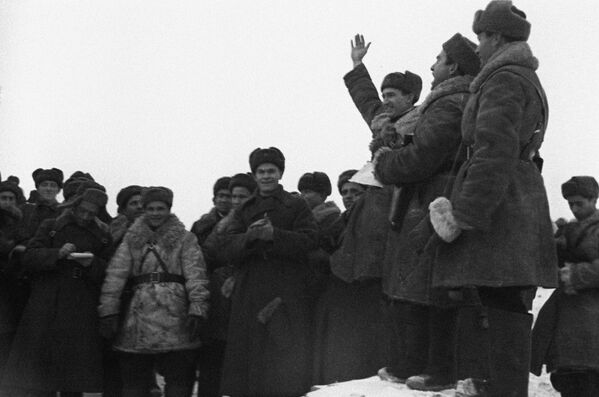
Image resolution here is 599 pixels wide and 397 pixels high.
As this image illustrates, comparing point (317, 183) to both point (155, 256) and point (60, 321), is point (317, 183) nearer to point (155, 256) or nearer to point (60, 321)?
point (155, 256)

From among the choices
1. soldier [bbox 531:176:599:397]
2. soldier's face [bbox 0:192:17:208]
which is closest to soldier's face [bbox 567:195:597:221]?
soldier [bbox 531:176:599:397]

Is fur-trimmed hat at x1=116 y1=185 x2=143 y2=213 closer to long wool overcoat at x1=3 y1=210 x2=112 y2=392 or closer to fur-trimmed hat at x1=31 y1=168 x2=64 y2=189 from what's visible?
fur-trimmed hat at x1=31 y1=168 x2=64 y2=189

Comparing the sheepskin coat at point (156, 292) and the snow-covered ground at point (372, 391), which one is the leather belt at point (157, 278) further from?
the snow-covered ground at point (372, 391)

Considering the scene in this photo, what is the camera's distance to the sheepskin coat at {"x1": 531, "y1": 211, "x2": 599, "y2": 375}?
21.6 feet

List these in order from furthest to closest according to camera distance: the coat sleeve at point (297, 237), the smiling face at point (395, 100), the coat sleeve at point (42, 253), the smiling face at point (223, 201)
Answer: the smiling face at point (223, 201), the coat sleeve at point (42, 253), the coat sleeve at point (297, 237), the smiling face at point (395, 100)

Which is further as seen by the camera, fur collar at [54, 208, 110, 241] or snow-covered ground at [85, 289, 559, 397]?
fur collar at [54, 208, 110, 241]

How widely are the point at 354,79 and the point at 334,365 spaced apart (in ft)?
8.10

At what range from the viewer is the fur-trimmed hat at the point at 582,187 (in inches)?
270

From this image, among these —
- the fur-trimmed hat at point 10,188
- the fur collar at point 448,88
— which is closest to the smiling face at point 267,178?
the fur collar at point 448,88

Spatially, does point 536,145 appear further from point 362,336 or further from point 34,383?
point 34,383

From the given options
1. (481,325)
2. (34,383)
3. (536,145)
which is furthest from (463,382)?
(34,383)

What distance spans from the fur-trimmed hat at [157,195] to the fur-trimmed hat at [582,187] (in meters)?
3.20

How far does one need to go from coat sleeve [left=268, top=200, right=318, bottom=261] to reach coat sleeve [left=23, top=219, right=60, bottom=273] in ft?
6.13

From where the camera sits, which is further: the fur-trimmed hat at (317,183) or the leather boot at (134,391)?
the fur-trimmed hat at (317,183)
